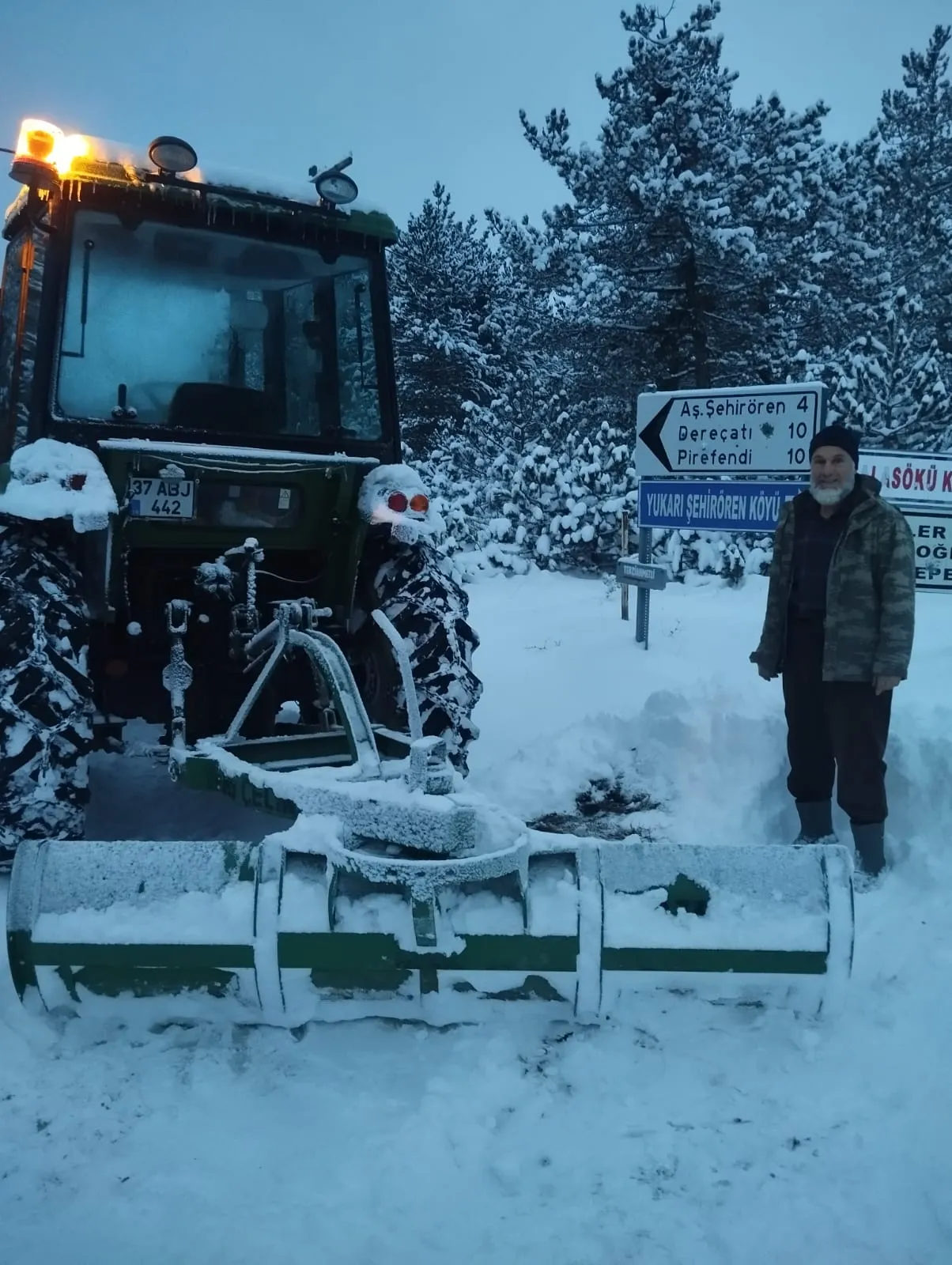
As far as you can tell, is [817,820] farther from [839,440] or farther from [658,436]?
[658,436]

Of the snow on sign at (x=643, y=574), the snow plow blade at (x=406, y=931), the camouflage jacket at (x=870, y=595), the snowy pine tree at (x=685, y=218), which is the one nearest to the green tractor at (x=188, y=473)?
the snow plow blade at (x=406, y=931)

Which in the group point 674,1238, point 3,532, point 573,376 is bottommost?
point 674,1238

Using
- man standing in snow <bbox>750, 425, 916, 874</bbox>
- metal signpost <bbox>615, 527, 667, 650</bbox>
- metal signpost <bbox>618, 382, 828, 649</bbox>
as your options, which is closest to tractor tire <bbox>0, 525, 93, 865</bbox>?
man standing in snow <bbox>750, 425, 916, 874</bbox>

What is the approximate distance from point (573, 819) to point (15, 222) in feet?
12.1

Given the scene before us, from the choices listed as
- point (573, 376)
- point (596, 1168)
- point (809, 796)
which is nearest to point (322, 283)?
point (809, 796)

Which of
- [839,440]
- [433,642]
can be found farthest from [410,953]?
[839,440]

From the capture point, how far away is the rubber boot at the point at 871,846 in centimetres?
394

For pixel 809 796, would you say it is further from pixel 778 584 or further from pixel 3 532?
pixel 3 532

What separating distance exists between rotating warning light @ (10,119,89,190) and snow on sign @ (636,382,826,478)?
3734mm

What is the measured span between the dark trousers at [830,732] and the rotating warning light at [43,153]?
3385 millimetres

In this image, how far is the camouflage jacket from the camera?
3820mm

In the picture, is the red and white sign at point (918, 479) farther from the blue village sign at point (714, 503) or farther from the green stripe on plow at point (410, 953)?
the green stripe on plow at point (410, 953)

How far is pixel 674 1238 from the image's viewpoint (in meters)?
2.02

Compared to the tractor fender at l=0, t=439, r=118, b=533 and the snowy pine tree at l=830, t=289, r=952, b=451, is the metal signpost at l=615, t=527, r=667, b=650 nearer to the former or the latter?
the tractor fender at l=0, t=439, r=118, b=533
